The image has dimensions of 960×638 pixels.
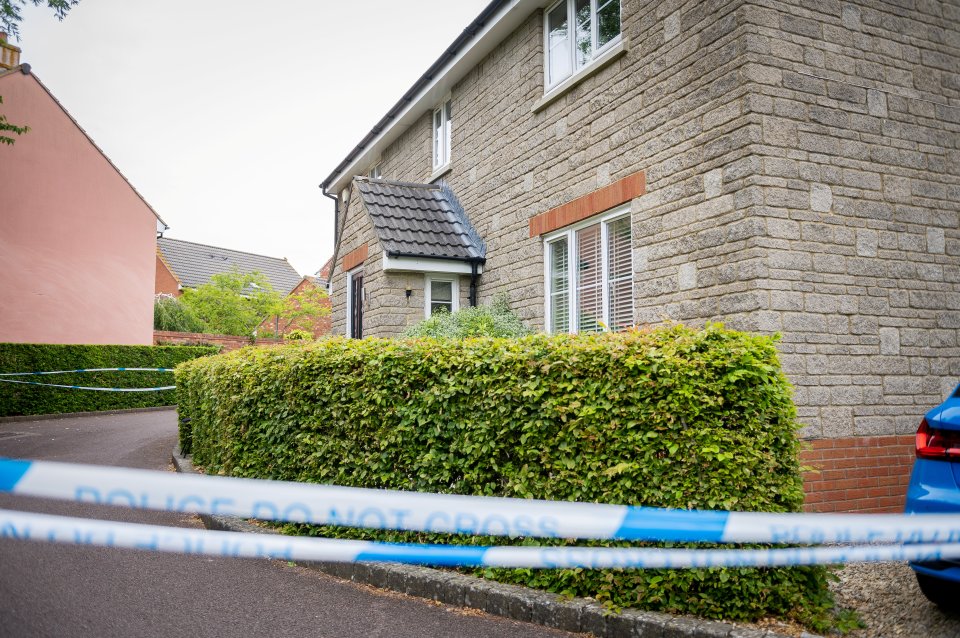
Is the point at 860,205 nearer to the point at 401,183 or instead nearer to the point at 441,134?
the point at 401,183

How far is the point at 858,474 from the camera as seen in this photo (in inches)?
238

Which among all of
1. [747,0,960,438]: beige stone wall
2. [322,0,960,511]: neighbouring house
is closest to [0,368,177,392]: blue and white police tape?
[322,0,960,511]: neighbouring house

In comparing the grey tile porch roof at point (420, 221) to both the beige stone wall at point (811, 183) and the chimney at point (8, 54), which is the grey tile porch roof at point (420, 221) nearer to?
the beige stone wall at point (811, 183)

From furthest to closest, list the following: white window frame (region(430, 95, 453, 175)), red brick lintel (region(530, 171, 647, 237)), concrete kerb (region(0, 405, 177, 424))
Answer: concrete kerb (region(0, 405, 177, 424)) < white window frame (region(430, 95, 453, 175)) < red brick lintel (region(530, 171, 647, 237))

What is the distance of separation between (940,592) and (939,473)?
2.89 feet

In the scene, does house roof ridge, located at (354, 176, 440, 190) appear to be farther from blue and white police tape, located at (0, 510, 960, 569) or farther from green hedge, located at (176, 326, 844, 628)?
blue and white police tape, located at (0, 510, 960, 569)

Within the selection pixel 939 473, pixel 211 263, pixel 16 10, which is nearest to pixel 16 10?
pixel 16 10

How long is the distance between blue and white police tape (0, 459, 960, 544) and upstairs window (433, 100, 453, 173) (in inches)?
421

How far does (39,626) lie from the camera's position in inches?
154

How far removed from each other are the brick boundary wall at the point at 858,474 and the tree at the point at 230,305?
35.6 metres

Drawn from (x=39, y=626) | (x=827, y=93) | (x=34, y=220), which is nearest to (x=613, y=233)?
(x=827, y=93)

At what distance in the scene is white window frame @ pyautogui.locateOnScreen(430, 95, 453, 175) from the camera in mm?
12404

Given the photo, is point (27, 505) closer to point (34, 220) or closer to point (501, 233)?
point (501, 233)

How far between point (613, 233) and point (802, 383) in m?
2.93
